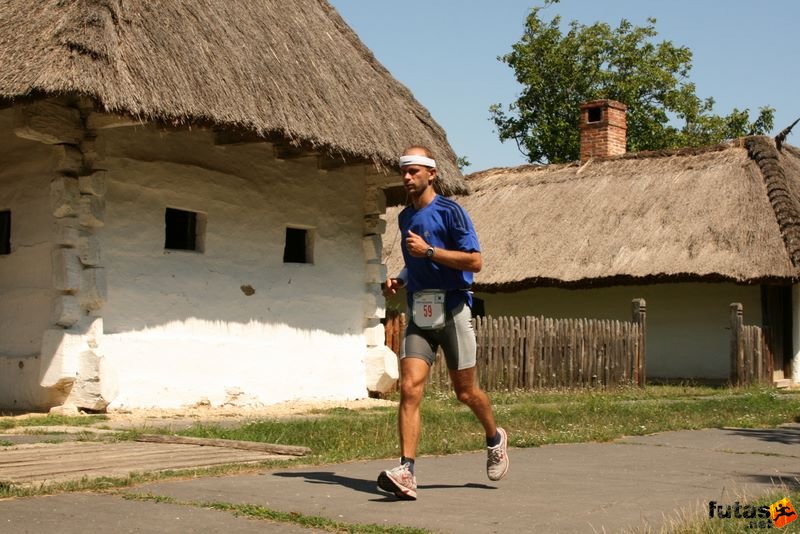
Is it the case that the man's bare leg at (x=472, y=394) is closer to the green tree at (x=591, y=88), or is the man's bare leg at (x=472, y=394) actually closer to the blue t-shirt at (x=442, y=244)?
the blue t-shirt at (x=442, y=244)

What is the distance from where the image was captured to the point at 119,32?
11.0 metres

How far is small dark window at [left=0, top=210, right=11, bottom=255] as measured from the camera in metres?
12.1

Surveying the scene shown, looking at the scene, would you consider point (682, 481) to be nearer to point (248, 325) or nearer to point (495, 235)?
point (248, 325)

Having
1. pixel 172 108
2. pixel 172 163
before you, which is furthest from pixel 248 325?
pixel 172 108

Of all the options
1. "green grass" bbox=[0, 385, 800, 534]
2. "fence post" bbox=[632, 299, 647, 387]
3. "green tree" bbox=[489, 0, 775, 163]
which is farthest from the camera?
"green tree" bbox=[489, 0, 775, 163]

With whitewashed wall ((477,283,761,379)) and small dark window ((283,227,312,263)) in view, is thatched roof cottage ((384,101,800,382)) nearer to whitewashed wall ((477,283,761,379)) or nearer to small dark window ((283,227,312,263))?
whitewashed wall ((477,283,761,379))

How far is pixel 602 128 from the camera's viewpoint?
26.0 metres

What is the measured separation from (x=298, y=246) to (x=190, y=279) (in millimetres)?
2157

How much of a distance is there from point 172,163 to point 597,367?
7878 millimetres

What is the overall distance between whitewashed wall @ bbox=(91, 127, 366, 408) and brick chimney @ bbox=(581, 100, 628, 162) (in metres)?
12.4

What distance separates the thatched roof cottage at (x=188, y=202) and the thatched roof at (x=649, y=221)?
709 centimetres

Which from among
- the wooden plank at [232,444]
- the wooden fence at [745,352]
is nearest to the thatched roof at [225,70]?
the wooden plank at [232,444]

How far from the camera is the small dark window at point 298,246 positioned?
14242 mm

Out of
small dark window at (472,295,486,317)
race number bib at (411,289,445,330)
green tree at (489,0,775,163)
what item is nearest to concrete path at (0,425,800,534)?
race number bib at (411,289,445,330)
